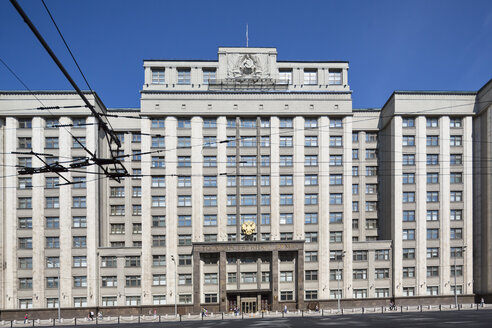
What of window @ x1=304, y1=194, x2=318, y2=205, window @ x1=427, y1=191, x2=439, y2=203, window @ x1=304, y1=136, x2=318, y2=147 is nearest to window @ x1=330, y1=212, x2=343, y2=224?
window @ x1=304, y1=194, x2=318, y2=205

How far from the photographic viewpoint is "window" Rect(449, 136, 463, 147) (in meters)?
63.6

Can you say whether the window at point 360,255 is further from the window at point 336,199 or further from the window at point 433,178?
the window at point 433,178

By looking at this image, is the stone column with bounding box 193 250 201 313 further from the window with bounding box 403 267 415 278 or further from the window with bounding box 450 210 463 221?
the window with bounding box 450 210 463 221

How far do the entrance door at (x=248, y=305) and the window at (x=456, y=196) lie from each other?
125 ft

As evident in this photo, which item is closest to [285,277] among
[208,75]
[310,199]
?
[310,199]

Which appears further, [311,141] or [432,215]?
[311,141]

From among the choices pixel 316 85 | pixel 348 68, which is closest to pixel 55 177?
pixel 316 85

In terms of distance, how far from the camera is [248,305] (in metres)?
60.7

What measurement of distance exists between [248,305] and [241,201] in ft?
56.6

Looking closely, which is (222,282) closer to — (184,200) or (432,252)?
(184,200)

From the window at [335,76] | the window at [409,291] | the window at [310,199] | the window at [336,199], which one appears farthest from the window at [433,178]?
the window at [335,76]

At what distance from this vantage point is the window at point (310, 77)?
217 feet

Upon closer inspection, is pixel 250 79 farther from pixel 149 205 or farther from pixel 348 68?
pixel 149 205

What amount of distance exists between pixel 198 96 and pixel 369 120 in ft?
103
